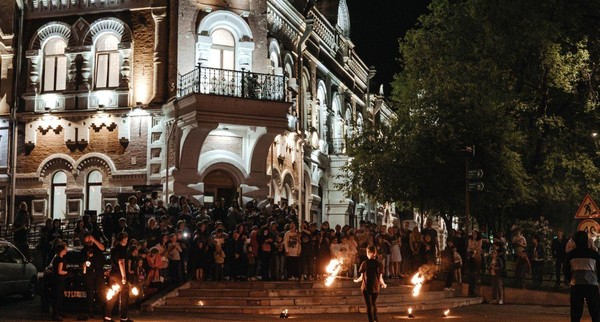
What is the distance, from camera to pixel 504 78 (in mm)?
29891

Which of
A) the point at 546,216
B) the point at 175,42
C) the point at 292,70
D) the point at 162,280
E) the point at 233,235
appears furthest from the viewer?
the point at 546,216

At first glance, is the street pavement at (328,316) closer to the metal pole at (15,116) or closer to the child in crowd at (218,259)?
the child in crowd at (218,259)

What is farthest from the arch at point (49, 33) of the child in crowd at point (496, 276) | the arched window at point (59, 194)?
the child in crowd at point (496, 276)

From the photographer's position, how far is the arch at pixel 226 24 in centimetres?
2977

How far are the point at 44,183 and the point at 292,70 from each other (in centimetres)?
1110

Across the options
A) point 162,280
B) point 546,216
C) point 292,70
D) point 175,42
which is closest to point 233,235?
point 162,280

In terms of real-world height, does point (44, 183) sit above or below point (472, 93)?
below

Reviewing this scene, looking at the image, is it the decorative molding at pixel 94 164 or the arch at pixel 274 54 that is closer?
the decorative molding at pixel 94 164

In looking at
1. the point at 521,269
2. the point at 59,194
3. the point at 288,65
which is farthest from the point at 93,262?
the point at 288,65

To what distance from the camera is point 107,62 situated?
99.3 ft

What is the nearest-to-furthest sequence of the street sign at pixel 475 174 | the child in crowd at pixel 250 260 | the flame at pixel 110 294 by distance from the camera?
1. the flame at pixel 110 294
2. the child in crowd at pixel 250 260
3. the street sign at pixel 475 174

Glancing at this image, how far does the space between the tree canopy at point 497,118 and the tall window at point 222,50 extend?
6.69 metres

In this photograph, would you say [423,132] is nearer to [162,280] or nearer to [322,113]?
[322,113]

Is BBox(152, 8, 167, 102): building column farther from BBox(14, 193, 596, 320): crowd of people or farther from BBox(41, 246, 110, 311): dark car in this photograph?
BBox(41, 246, 110, 311): dark car
